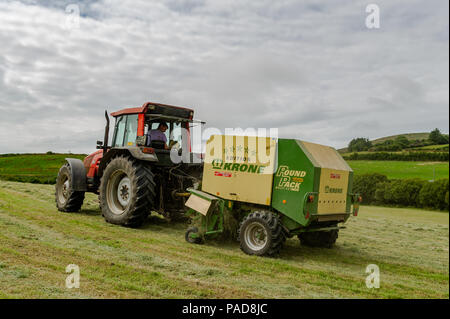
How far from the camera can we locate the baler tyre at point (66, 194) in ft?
33.0

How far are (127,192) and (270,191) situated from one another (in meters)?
3.76

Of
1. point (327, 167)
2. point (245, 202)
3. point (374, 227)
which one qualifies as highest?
point (327, 167)

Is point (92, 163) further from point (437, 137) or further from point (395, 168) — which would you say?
point (437, 137)

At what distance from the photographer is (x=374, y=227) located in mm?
11469

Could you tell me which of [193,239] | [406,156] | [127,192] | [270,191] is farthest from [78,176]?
[406,156]

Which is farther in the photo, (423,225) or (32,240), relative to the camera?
(423,225)

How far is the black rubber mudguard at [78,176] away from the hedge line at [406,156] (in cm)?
656

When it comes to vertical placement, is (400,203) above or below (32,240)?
above

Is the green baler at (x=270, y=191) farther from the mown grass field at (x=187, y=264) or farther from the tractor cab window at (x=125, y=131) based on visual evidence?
the tractor cab window at (x=125, y=131)

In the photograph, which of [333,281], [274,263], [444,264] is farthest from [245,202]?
[444,264]

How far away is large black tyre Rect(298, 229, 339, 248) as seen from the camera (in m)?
7.39

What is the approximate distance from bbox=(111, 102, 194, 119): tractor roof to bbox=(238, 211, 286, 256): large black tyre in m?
3.62

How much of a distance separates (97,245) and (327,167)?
155 inches
